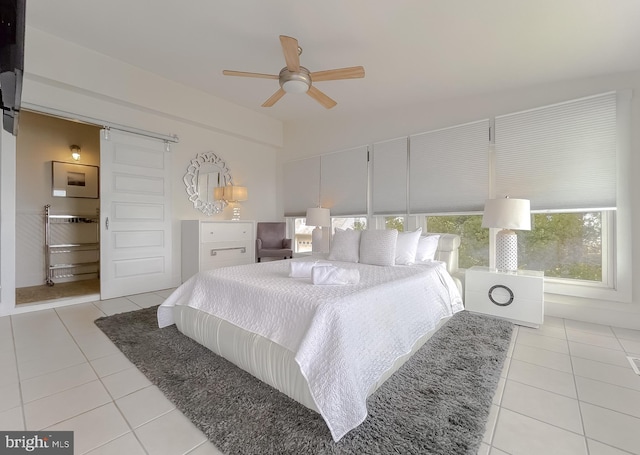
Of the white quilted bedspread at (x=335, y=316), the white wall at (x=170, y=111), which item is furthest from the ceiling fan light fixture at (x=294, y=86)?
the white wall at (x=170, y=111)

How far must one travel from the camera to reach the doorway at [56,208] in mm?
3881

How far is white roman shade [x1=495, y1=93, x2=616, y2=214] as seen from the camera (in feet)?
8.67

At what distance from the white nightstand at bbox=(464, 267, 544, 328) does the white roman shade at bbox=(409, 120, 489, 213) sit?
3.03 feet

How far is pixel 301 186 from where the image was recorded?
16.8 ft

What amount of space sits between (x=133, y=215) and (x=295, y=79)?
2876 mm

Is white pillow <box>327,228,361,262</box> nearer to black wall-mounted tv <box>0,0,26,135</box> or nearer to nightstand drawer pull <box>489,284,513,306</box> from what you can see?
nightstand drawer pull <box>489,284,513,306</box>

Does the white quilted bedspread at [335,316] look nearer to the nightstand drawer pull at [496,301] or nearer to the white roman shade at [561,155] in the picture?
the nightstand drawer pull at [496,301]

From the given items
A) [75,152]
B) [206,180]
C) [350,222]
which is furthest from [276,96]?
[75,152]

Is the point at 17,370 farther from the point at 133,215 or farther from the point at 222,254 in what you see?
the point at 222,254

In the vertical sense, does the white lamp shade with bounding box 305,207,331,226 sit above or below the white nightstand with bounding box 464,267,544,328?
above

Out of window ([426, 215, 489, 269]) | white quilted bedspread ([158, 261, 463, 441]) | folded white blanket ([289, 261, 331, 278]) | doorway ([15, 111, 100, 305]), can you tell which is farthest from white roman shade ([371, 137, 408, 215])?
doorway ([15, 111, 100, 305])

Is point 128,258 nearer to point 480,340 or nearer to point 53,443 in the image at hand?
point 53,443

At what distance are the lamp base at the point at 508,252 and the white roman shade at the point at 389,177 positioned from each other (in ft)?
4.22

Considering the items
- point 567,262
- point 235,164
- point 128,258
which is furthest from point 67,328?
point 567,262
